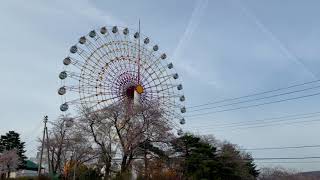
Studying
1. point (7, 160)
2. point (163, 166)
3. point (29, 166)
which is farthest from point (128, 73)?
point (29, 166)

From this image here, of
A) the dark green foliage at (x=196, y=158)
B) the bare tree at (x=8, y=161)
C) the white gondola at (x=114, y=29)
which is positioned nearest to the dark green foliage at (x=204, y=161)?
the dark green foliage at (x=196, y=158)

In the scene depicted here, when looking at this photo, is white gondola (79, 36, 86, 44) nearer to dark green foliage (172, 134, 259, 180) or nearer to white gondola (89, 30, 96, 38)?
white gondola (89, 30, 96, 38)

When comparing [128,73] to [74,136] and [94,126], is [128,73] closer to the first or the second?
[94,126]

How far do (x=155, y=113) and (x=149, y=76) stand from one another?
406cm

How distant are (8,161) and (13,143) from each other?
11.4 m

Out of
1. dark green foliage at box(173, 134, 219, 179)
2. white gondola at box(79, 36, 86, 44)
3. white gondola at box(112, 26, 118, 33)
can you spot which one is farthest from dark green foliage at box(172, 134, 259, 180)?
white gondola at box(79, 36, 86, 44)

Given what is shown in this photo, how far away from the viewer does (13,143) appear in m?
95.0

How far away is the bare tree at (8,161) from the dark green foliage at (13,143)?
20.0 feet

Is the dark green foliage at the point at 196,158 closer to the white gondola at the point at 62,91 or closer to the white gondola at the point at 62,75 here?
the white gondola at the point at 62,91

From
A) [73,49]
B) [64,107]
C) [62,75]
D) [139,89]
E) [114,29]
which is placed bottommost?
[64,107]

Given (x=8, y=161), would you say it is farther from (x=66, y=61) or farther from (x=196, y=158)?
(x=66, y=61)

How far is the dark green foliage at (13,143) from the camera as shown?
9337cm

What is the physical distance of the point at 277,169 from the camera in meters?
109

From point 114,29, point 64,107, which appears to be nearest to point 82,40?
point 114,29
